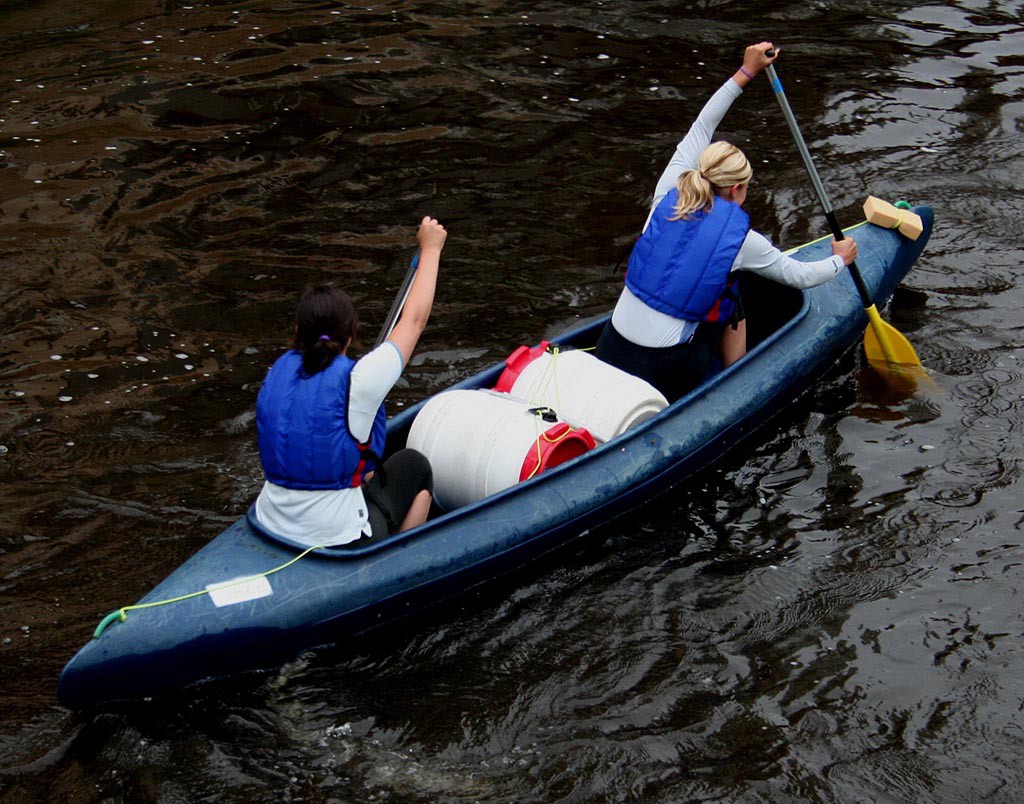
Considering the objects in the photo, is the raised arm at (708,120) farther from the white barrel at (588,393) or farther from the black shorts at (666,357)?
the white barrel at (588,393)

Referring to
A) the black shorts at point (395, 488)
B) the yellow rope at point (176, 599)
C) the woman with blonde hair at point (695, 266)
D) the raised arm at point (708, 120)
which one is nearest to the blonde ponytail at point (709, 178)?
the woman with blonde hair at point (695, 266)

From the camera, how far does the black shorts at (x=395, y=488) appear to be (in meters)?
4.55

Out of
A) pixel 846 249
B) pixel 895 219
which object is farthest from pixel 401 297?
pixel 895 219

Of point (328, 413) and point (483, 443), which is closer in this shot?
point (328, 413)

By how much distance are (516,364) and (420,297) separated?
129cm

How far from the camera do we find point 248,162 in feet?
29.0

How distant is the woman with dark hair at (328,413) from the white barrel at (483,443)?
51cm

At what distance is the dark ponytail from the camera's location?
395 cm

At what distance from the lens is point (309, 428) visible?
4094 millimetres

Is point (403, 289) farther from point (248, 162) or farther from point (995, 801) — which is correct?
point (248, 162)

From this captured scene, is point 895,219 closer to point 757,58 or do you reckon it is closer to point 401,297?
point 757,58

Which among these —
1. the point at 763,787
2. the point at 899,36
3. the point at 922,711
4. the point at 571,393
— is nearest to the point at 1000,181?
the point at 899,36

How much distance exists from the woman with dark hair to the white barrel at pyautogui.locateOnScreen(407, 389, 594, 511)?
0.51m

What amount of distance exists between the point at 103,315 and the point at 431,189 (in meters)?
2.59
